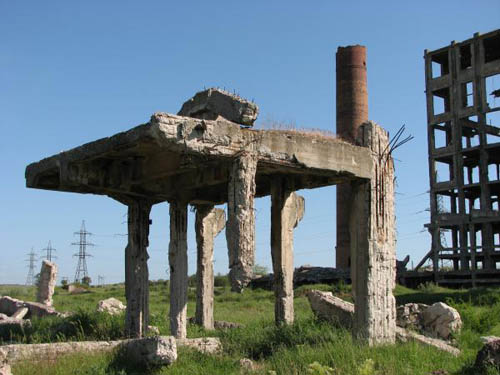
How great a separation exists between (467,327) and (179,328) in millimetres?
6270

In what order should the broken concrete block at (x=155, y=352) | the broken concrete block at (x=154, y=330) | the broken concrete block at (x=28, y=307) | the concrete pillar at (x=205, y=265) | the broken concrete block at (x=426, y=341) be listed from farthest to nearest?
1. the broken concrete block at (x=28, y=307)
2. the concrete pillar at (x=205, y=265)
3. the broken concrete block at (x=154, y=330)
4. the broken concrete block at (x=426, y=341)
5. the broken concrete block at (x=155, y=352)

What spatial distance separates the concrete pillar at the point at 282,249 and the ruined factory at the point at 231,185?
22 mm

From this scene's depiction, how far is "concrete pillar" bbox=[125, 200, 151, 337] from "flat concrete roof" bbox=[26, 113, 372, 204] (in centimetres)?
44

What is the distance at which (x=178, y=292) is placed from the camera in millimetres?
14211

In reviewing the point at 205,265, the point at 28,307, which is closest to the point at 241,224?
the point at 205,265

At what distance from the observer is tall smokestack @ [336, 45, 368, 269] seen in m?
35.2

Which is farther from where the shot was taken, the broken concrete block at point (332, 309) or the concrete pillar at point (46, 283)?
the concrete pillar at point (46, 283)

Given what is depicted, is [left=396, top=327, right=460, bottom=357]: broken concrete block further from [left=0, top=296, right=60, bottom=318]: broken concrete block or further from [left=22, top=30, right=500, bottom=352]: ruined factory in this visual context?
[left=0, top=296, right=60, bottom=318]: broken concrete block

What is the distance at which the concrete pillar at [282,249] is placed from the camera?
1412cm

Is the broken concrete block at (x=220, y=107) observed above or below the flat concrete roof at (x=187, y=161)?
above

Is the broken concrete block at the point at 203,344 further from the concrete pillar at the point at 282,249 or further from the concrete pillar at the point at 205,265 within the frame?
the concrete pillar at the point at 205,265

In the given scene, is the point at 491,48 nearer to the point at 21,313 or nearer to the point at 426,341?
the point at 21,313

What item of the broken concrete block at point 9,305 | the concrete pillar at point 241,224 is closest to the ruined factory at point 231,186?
the concrete pillar at point 241,224

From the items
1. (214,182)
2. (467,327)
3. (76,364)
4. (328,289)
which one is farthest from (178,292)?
(328,289)
